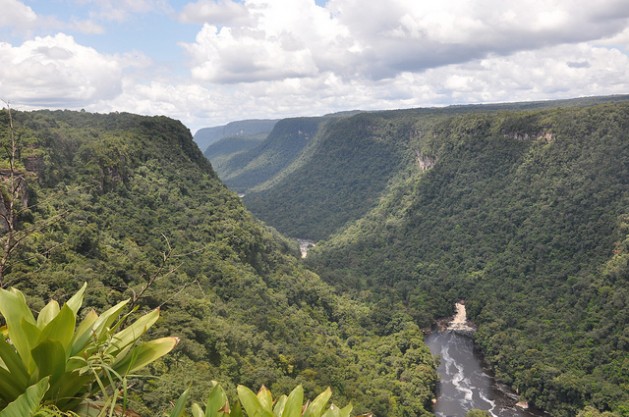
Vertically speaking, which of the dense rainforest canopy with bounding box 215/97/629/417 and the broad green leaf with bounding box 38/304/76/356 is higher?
the broad green leaf with bounding box 38/304/76/356

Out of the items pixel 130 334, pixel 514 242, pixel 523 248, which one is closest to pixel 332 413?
pixel 130 334

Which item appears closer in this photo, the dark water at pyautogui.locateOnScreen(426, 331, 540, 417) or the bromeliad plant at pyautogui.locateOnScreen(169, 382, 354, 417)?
the bromeliad plant at pyautogui.locateOnScreen(169, 382, 354, 417)

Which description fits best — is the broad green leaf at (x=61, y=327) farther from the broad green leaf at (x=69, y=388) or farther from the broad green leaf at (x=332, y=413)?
the broad green leaf at (x=332, y=413)

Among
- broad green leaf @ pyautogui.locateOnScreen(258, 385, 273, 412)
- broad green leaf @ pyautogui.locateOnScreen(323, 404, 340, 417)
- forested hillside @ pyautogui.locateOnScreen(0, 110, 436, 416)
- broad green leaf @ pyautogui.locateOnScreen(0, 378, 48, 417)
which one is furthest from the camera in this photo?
forested hillside @ pyautogui.locateOnScreen(0, 110, 436, 416)

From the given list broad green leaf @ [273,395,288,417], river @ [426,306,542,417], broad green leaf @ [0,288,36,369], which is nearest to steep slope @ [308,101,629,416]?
river @ [426,306,542,417]

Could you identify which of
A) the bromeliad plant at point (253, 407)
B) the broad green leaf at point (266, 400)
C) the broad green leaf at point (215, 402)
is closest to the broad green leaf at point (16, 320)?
the bromeliad plant at point (253, 407)

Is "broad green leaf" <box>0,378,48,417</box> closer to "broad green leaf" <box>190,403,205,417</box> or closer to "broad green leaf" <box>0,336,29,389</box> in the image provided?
"broad green leaf" <box>0,336,29,389</box>

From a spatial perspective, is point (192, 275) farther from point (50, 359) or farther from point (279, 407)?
point (50, 359)

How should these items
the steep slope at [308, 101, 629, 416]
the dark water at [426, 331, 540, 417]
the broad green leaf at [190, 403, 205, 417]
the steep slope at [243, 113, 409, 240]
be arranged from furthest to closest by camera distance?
the steep slope at [243, 113, 409, 240] < the steep slope at [308, 101, 629, 416] < the dark water at [426, 331, 540, 417] < the broad green leaf at [190, 403, 205, 417]
